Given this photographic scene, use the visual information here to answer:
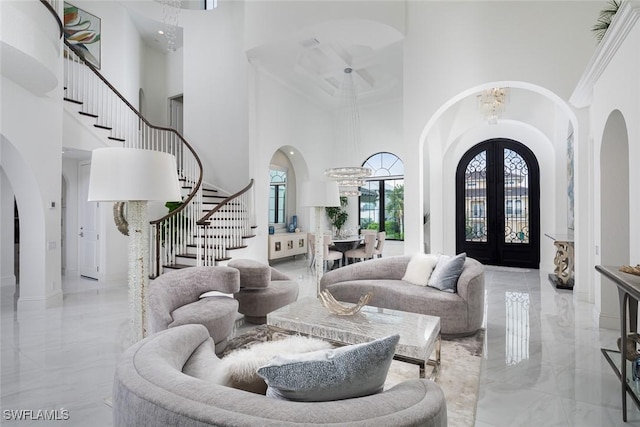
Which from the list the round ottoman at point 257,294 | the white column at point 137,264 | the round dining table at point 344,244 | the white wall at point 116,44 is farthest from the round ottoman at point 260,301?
the white wall at point 116,44

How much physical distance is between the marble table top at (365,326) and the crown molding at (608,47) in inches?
111

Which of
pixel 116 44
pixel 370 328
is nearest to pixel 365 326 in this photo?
pixel 370 328

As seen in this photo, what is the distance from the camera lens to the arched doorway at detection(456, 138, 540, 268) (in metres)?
7.56

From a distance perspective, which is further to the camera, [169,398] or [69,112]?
[69,112]

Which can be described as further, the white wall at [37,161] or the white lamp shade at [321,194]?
the white lamp shade at [321,194]

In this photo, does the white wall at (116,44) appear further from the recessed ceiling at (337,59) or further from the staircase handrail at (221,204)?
the staircase handrail at (221,204)

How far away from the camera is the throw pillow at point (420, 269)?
3.98 m

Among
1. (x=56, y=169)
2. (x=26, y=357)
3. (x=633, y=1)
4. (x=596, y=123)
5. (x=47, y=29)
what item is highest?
(x=47, y=29)

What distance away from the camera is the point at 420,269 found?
4.04 meters

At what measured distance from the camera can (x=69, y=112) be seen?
19.0 feet

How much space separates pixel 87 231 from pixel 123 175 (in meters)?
5.97

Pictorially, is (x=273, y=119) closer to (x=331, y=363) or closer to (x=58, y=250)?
(x=58, y=250)

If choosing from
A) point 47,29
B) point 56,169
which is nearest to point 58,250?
point 56,169

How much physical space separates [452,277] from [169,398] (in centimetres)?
324
